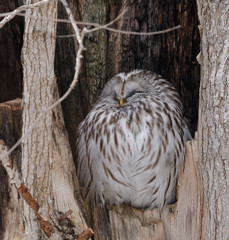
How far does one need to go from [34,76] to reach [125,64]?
1.14 meters

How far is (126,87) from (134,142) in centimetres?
38

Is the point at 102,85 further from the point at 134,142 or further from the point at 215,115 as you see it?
the point at 215,115

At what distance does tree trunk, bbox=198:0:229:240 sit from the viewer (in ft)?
7.89

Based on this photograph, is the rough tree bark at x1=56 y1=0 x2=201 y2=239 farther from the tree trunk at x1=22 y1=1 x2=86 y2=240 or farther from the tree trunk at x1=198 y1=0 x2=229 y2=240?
the tree trunk at x1=198 y1=0 x2=229 y2=240

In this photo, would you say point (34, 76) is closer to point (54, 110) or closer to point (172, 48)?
point (54, 110)

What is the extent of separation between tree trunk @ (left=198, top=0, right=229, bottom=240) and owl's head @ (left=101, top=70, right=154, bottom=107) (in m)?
0.61

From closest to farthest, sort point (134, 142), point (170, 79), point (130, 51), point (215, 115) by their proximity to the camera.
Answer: point (215, 115) < point (134, 142) < point (130, 51) < point (170, 79)

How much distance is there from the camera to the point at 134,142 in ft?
9.55

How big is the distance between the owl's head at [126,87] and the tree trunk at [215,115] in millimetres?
615

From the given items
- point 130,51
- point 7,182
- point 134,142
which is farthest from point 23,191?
point 130,51

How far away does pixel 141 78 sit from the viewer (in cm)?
314

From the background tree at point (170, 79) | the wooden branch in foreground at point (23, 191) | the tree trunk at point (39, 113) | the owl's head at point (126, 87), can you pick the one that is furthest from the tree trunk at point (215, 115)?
the wooden branch in foreground at point (23, 191)

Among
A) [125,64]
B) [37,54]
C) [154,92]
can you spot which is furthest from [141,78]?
[37,54]

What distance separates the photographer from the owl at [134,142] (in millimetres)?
2939
